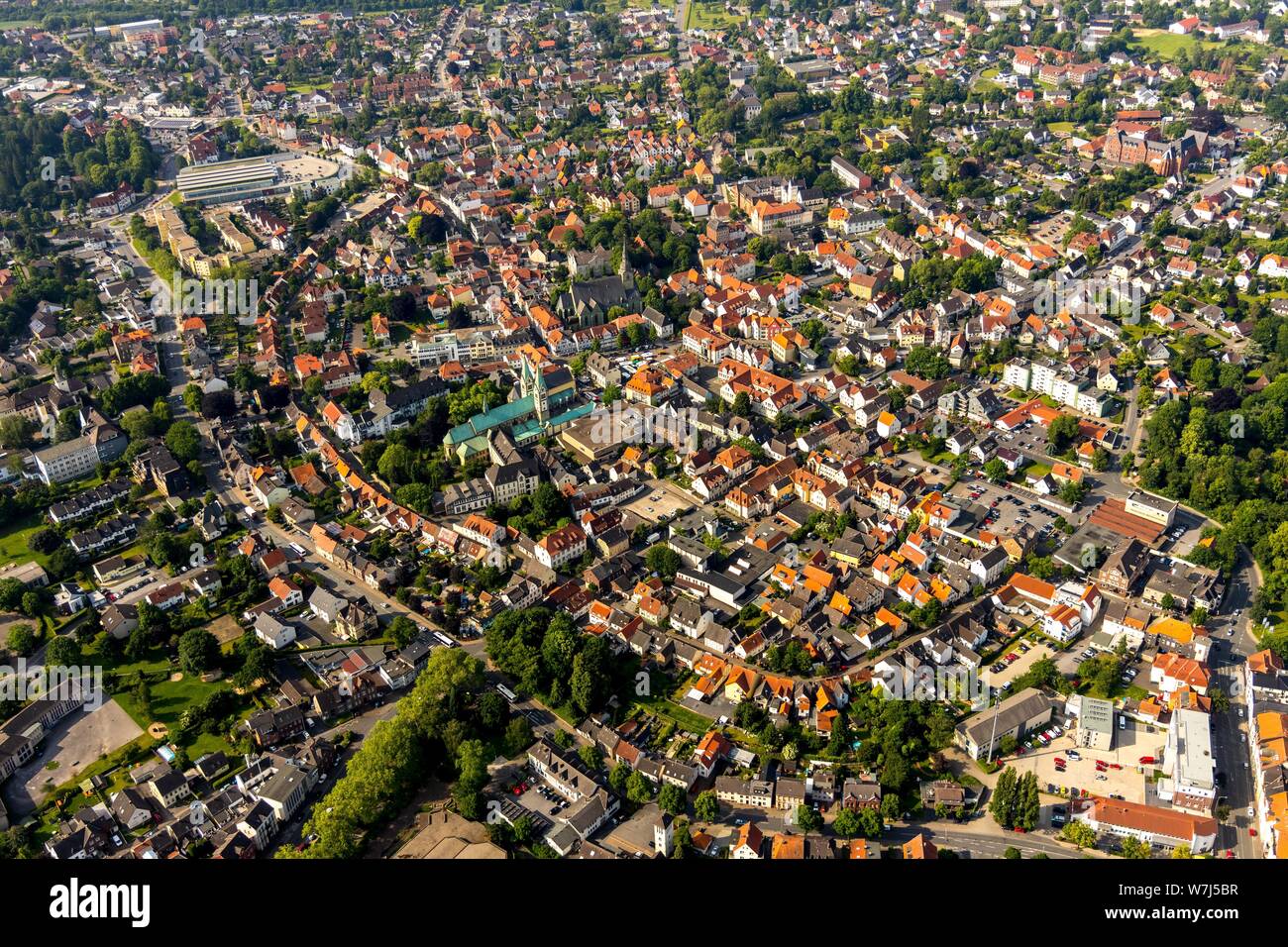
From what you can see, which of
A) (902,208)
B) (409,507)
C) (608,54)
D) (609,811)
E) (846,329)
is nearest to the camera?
(609,811)

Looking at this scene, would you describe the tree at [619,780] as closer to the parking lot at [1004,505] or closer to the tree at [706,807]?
the tree at [706,807]

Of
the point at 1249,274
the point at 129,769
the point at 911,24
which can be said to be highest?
the point at 911,24

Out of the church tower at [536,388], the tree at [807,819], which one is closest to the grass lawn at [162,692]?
the tree at [807,819]

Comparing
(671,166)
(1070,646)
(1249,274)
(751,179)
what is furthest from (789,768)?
(671,166)

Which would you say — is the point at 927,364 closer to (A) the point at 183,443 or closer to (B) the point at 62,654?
(A) the point at 183,443

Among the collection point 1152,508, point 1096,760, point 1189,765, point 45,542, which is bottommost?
point 1096,760

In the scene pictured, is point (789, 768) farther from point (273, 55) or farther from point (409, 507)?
point (273, 55)

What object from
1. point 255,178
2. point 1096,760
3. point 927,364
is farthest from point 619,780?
point 255,178
